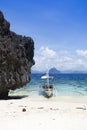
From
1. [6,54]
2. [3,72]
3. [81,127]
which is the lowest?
[81,127]

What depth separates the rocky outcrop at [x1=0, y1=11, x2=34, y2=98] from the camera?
103 ft

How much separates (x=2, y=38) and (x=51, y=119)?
18285 mm

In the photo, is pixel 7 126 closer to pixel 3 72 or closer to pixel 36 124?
pixel 36 124

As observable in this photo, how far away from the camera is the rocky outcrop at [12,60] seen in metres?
31.4

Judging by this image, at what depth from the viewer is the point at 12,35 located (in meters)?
34.8

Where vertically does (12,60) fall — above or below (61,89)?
above

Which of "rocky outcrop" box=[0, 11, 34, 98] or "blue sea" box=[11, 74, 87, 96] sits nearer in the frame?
"rocky outcrop" box=[0, 11, 34, 98]

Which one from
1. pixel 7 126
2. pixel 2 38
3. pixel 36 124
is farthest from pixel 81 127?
pixel 2 38

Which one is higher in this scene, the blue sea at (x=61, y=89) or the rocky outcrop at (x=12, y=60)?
the rocky outcrop at (x=12, y=60)

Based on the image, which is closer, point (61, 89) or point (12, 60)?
point (12, 60)

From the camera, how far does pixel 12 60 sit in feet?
106

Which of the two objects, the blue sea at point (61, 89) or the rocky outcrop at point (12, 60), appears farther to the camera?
the blue sea at point (61, 89)

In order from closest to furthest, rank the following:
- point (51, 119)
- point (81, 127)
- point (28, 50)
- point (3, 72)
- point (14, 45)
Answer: point (81, 127) < point (51, 119) < point (3, 72) < point (14, 45) < point (28, 50)

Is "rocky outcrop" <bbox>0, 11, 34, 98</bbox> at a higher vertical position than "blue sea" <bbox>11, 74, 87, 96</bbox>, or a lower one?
higher
